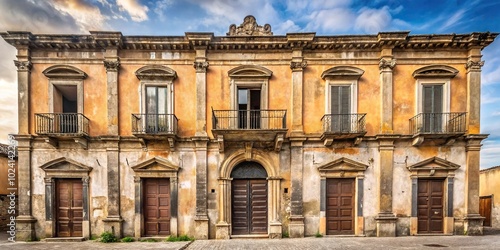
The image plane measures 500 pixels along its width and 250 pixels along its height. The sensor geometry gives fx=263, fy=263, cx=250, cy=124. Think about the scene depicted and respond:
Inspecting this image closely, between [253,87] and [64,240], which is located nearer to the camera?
[64,240]

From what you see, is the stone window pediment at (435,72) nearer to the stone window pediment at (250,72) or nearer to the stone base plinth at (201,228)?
the stone window pediment at (250,72)

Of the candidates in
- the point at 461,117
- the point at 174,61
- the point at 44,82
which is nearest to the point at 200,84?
the point at 174,61

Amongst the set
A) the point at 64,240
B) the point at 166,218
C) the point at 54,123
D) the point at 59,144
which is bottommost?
the point at 64,240

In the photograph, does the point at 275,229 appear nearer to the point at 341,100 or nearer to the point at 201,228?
the point at 201,228

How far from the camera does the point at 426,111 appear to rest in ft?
40.1

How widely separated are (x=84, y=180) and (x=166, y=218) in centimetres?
403

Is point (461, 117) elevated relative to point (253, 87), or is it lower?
lower

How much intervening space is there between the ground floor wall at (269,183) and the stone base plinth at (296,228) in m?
0.06

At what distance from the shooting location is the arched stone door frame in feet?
38.3

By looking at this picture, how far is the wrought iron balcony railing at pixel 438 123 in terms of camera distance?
1190cm

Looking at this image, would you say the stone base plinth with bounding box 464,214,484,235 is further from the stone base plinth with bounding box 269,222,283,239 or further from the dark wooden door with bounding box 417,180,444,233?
the stone base plinth with bounding box 269,222,283,239

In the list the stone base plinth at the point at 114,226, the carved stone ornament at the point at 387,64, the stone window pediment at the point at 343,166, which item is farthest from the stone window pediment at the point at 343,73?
the stone base plinth at the point at 114,226

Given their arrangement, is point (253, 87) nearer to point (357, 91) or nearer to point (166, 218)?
point (357, 91)

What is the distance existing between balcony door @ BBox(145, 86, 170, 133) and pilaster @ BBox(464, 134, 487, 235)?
13.8 m
